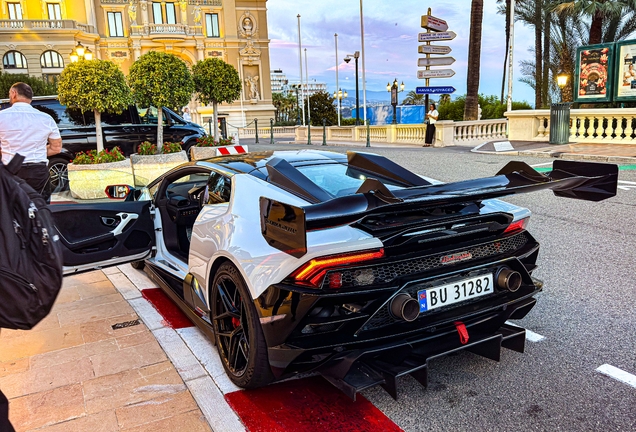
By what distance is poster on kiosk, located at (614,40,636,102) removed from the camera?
17734 millimetres

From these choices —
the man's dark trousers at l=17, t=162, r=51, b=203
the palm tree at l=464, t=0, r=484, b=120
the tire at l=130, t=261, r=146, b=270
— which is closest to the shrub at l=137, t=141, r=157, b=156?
the man's dark trousers at l=17, t=162, r=51, b=203

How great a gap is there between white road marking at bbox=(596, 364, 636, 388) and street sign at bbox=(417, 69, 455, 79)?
26.2m

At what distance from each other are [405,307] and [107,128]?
11827mm

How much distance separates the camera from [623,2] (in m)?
24.0

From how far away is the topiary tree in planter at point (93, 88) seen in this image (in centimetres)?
1103

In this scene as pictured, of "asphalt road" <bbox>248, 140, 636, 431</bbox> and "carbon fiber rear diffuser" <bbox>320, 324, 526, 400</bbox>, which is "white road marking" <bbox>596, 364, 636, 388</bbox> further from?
"carbon fiber rear diffuser" <bbox>320, 324, 526, 400</bbox>

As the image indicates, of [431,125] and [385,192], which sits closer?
[385,192]

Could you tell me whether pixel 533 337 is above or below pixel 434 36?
below

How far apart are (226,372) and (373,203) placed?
1521 millimetres

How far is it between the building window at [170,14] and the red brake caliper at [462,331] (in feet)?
233

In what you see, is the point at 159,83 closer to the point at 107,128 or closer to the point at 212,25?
the point at 107,128

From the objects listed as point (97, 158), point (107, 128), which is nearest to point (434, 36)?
point (107, 128)

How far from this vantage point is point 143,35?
6284 centimetres

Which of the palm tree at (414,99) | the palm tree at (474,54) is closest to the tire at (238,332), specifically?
the palm tree at (474,54)
